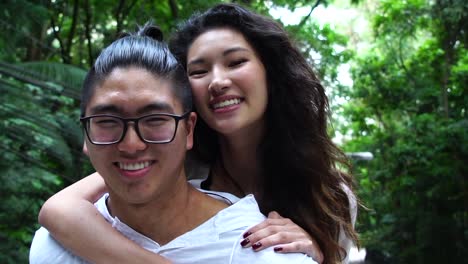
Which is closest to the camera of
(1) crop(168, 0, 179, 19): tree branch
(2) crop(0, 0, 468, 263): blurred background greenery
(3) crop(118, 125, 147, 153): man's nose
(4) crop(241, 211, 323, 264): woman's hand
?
(3) crop(118, 125, 147, 153): man's nose

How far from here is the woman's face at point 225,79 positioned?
166 cm

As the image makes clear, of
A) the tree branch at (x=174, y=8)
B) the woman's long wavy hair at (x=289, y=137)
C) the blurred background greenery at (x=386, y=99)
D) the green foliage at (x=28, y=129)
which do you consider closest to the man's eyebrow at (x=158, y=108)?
the woman's long wavy hair at (x=289, y=137)

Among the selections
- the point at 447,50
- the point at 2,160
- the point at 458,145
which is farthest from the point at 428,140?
the point at 2,160

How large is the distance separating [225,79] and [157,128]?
46 centimetres

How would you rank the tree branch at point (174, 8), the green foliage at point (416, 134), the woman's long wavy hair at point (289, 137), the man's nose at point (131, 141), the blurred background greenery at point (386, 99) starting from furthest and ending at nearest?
the green foliage at point (416, 134) → the tree branch at point (174, 8) → the blurred background greenery at point (386, 99) → the woman's long wavy hair at point (289, 137) → the man's nose at point (131, 141)

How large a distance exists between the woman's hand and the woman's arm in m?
0.22

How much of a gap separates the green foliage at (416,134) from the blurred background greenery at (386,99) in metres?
0.02

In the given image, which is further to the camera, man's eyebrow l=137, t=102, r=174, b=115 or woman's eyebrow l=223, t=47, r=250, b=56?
woman's eyebrow l=223, t=47, r=250, b=56

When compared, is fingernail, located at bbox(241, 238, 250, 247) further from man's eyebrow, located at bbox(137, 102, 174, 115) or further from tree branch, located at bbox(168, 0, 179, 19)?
tree branch, located at bbox(168, 0, 179, 19)

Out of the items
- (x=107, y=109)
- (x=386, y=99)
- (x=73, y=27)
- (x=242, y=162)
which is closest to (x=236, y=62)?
(x=242, y=162)

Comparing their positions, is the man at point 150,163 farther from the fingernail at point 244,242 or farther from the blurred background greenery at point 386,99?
the blurred background greenery at point 386,99

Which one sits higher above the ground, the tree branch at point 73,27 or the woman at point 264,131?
the tree branch at point 73,27

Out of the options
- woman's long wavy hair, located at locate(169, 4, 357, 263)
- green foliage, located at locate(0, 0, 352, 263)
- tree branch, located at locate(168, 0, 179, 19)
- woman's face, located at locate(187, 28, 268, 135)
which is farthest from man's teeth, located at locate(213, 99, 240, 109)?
tree branch, located at locate(168, 0, 179, 19)

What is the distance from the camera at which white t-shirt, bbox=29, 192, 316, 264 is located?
1.33 metres
